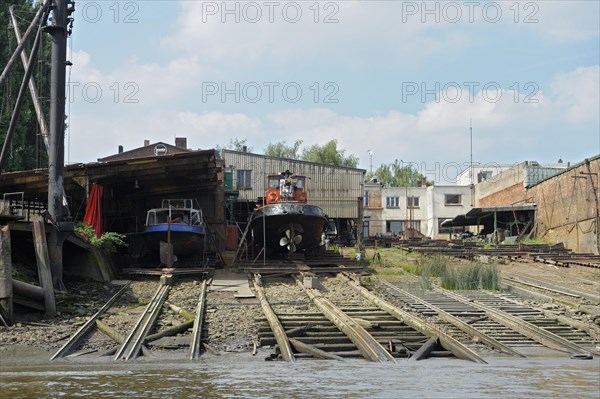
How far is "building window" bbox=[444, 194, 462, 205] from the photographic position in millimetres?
55875

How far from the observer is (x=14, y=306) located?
41.8 ft

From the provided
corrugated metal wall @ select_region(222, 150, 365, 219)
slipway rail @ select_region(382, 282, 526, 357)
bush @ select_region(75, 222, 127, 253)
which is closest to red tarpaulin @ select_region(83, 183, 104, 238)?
bush @ select_region(75, 222, 127, 253)

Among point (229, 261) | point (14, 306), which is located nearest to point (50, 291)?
point (14, 306)

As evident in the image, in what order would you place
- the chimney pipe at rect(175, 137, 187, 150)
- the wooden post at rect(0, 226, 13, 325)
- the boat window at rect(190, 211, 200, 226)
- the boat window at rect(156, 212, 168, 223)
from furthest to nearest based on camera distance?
the chimney pipe at rect(175, 137, 187, 150)
the boat window at rect(190, 211, 200, 226)
the boat window at rect(156, 212, 168, 223)
the wooden post at rect(0, 226, 13, 325)

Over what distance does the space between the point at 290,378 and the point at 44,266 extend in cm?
749

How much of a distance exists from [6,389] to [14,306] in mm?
5480

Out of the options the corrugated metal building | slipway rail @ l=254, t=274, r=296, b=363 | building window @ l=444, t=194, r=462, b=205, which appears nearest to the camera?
slipway rail @ l=254, t=274, r=296, b=363

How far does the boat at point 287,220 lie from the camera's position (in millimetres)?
24797

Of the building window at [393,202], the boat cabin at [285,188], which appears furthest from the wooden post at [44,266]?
the building window at [393,202]

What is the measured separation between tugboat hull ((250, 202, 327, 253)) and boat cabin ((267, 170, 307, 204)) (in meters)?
1.38

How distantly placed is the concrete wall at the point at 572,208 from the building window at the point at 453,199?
1536 centimetres

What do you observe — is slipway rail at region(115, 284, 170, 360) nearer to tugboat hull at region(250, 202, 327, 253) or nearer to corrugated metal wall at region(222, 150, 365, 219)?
tugboat hull at region(250, 202, 327, 253)

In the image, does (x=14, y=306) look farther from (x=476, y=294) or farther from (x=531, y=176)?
(x=531, y=176)

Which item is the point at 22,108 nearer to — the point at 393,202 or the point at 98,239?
the point at 98,239
